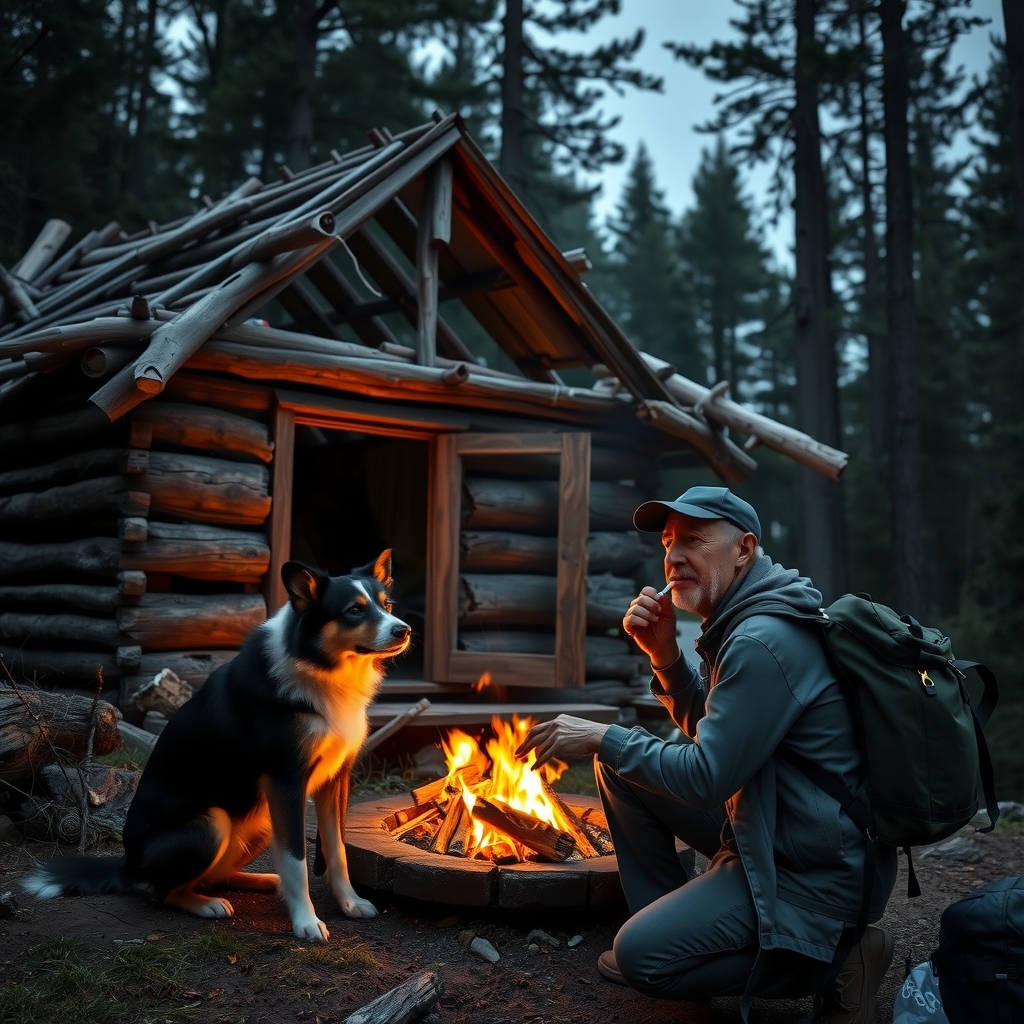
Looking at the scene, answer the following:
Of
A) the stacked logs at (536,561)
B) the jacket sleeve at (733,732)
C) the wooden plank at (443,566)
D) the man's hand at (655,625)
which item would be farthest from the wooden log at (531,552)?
the jacket sleeve at (733,732)

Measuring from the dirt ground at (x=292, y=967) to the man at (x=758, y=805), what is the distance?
0.47m

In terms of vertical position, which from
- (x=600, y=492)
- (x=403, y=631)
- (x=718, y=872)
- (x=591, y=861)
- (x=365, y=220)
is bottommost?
(x=591, y=861)

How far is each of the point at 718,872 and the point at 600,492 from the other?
20.3 ft

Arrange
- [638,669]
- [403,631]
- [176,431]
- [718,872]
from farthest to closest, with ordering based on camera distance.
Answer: [638,669], [176,431], [403,631], [718,872]

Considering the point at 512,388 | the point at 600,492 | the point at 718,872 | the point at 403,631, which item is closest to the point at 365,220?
the point at 512,388

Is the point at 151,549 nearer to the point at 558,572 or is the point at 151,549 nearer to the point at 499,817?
the point at 558,572

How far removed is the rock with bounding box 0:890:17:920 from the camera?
382 cm

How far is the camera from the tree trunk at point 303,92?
16.0m

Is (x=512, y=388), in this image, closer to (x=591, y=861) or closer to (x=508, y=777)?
(x=508, y=777)

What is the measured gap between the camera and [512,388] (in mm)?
8180

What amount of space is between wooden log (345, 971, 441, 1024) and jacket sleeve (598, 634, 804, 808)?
1035mm

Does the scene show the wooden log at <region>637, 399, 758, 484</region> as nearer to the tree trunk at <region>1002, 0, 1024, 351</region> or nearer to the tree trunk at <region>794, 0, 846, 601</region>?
the tree trunk at <region>1002, 0, 1024, 351</region>

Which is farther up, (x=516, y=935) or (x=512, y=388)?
(x=512, y=388)

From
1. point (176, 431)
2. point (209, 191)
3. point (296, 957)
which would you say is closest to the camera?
point (296, 957)
